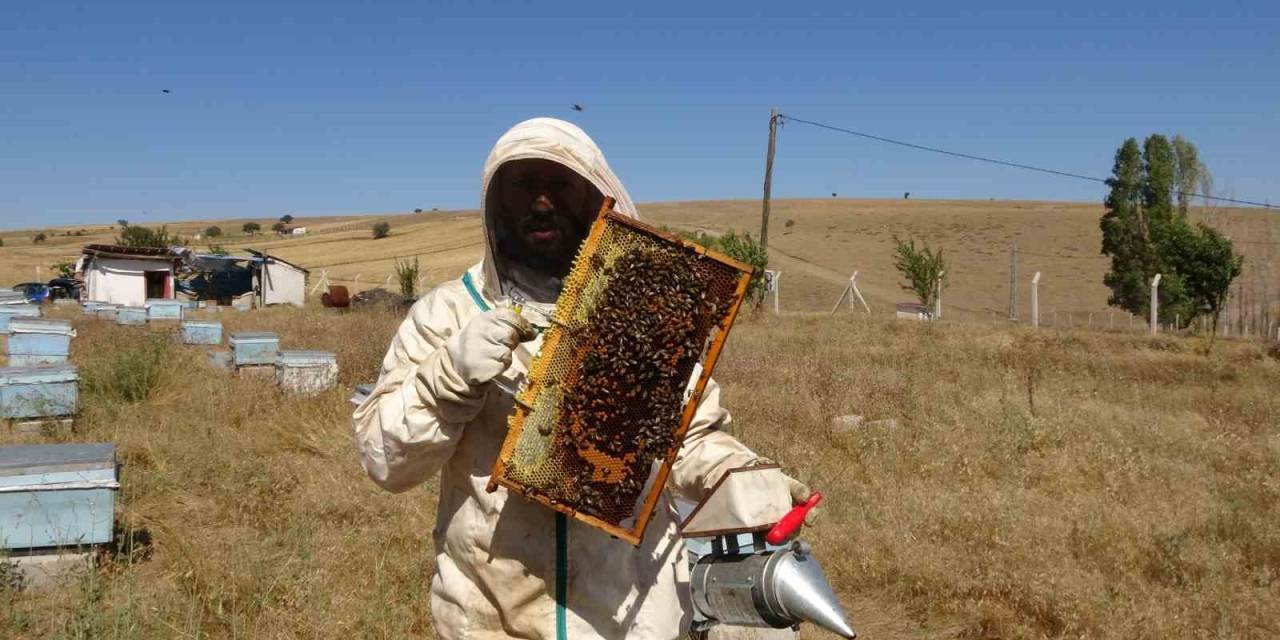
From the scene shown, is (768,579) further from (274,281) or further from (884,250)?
(884,250)

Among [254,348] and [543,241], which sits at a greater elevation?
[543,241]

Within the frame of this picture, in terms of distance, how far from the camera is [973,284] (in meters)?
48.5

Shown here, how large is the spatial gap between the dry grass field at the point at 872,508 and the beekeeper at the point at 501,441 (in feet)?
8.83

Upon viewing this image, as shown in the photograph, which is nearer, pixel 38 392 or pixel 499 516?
pixel 499 516

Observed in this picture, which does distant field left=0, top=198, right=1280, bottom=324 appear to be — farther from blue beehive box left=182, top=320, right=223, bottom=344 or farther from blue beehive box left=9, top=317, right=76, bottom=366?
blue beehive box left=9, top=317, right=76, bottom=366

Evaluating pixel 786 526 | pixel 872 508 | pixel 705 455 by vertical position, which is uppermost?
pixel 705 455

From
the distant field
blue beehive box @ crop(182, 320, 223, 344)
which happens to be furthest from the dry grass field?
the distant field

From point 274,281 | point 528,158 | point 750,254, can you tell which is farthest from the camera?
point 274,281

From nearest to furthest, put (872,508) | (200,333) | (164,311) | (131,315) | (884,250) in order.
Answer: (872,508), (200,333), (131,315), (164,311), (884,250)

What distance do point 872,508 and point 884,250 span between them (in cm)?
5784

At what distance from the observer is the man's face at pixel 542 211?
237 cm

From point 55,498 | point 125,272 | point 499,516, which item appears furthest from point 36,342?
point 125,272

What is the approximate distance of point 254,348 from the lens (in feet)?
38.2

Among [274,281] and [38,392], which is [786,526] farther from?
[274,281]
